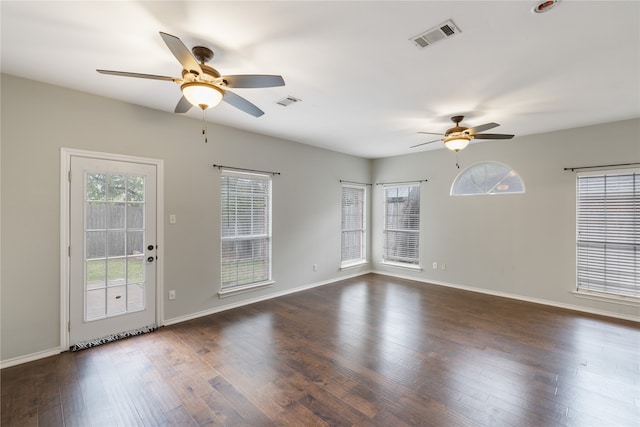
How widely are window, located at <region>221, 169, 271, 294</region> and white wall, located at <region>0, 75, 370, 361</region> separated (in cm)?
16

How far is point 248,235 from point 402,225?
3614mm

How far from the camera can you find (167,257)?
3.80 metres

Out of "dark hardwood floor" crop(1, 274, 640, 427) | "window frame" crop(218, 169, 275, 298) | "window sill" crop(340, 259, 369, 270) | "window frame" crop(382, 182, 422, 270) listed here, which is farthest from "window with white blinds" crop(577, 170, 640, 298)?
"window frame" crop(218, 169, 275, 298)

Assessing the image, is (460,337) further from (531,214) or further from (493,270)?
(531,214)

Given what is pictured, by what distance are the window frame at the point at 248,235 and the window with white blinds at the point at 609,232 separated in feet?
16.3

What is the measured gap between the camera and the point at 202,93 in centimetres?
224

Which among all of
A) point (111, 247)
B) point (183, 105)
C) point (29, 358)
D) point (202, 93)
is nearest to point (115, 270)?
point (111, 247)

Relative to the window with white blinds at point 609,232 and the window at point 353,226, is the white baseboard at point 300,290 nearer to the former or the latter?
the window with white blinds at point 609,232

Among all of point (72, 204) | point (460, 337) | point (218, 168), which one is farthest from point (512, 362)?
point (72, 204)

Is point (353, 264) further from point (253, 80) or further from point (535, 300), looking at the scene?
point (253, 80)

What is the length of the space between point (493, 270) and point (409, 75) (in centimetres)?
415

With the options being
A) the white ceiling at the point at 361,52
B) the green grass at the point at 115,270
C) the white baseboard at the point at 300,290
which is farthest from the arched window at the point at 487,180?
the green grass at the point at 115,270

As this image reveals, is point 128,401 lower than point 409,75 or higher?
lower

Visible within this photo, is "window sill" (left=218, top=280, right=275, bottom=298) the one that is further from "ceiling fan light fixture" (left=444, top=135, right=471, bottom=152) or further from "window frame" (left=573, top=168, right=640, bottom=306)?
"window frame" (left=573, top=168, right=640, bottom=306)
